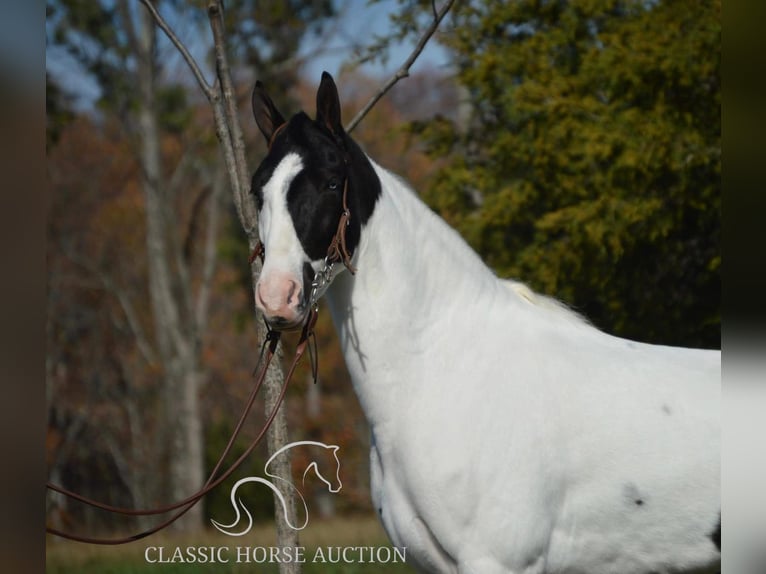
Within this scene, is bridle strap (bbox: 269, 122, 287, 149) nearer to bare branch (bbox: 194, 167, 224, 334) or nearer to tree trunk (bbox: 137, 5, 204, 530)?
tree trunk (bbox: 137, 5, 204, 530)

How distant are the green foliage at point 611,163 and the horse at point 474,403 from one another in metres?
4.15

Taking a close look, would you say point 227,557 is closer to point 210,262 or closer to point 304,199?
point 304,199

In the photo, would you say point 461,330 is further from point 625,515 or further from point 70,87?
point 70,87

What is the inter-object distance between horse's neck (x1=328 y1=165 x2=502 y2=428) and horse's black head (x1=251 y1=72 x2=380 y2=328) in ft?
0.32

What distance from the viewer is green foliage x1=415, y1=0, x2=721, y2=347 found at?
717cm

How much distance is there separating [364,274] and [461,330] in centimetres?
41

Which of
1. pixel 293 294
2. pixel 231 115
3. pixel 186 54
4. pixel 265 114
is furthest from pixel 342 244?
pixel 186 54

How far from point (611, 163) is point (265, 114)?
4.97 metres

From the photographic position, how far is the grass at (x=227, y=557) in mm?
5711

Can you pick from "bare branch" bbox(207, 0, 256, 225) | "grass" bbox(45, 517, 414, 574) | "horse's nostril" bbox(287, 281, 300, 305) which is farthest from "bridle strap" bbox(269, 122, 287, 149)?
"grass" bbox(45, 517, 414, 574)

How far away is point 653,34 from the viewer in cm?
746

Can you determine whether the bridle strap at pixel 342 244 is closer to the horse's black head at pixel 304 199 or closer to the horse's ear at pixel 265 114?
the horse's black head at pixel 304 199

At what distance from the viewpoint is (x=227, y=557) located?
A: 6.18m

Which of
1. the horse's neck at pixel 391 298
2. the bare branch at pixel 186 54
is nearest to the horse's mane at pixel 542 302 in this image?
the horse's neck at pixel 391 298
